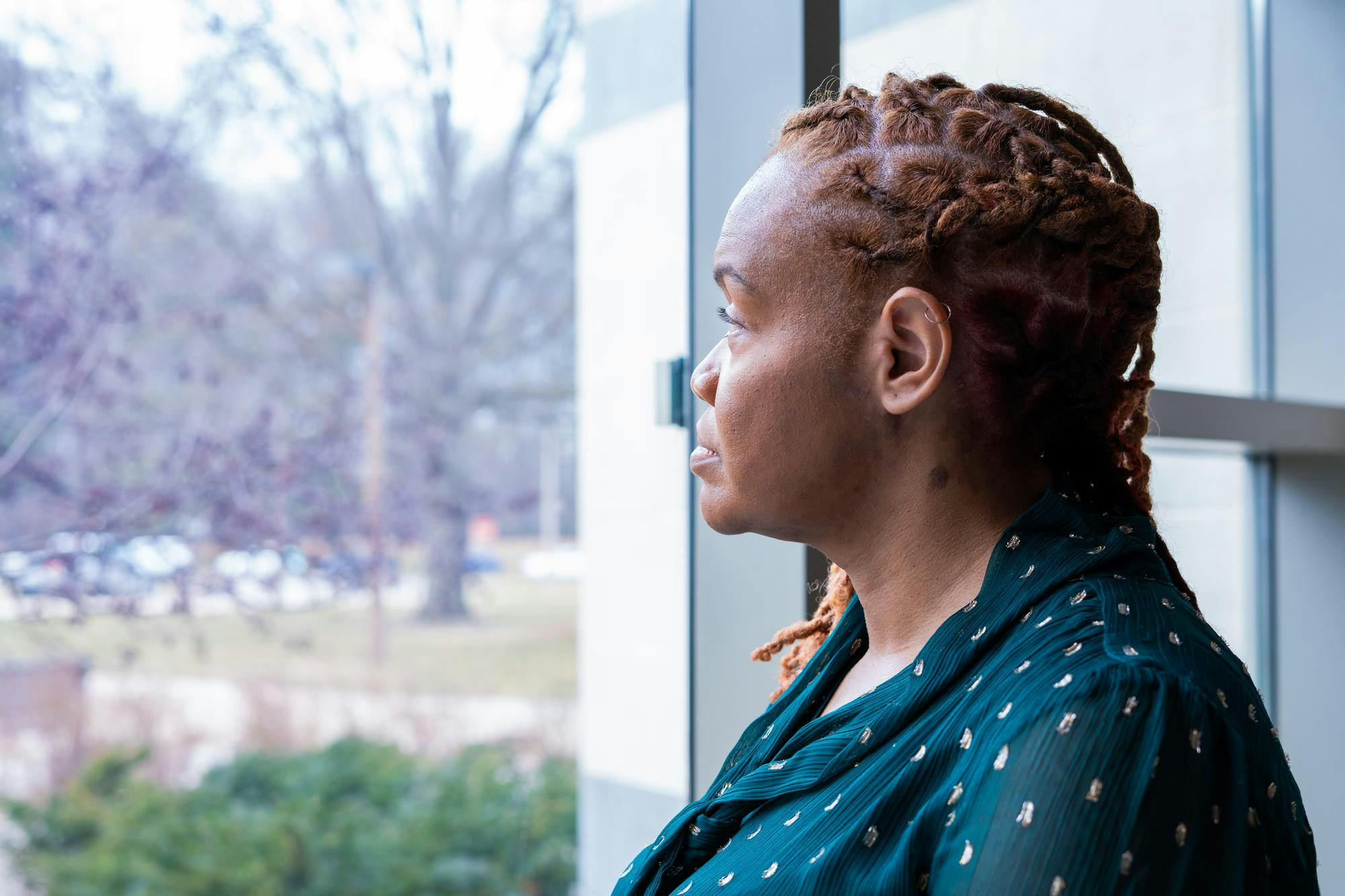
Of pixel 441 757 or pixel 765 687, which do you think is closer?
pixel 765 687

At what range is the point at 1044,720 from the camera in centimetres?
63

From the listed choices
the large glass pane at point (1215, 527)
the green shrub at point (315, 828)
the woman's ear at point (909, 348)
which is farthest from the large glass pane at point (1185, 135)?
the green shrub at point (315, 828)

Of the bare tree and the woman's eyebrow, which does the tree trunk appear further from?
the woman's eyebrow

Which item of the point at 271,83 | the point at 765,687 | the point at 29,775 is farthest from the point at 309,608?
the point at 765,687

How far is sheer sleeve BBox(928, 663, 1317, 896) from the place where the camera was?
1.93 ft

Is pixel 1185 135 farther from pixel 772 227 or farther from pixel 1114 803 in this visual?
pixel 1114 803

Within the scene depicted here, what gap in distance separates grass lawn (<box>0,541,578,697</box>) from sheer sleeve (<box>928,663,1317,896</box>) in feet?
13.0

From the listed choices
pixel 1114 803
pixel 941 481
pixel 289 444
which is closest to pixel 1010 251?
pixel 941 481

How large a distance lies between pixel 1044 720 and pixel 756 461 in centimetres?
31

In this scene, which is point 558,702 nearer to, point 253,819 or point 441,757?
point 441,757

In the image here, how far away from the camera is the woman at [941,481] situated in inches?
26.3

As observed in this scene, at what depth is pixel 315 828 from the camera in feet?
13.8

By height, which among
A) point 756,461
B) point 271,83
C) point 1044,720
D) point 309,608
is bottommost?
point 309,608

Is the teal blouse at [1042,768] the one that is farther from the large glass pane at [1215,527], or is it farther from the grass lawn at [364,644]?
the grass lawn at [364,644]
